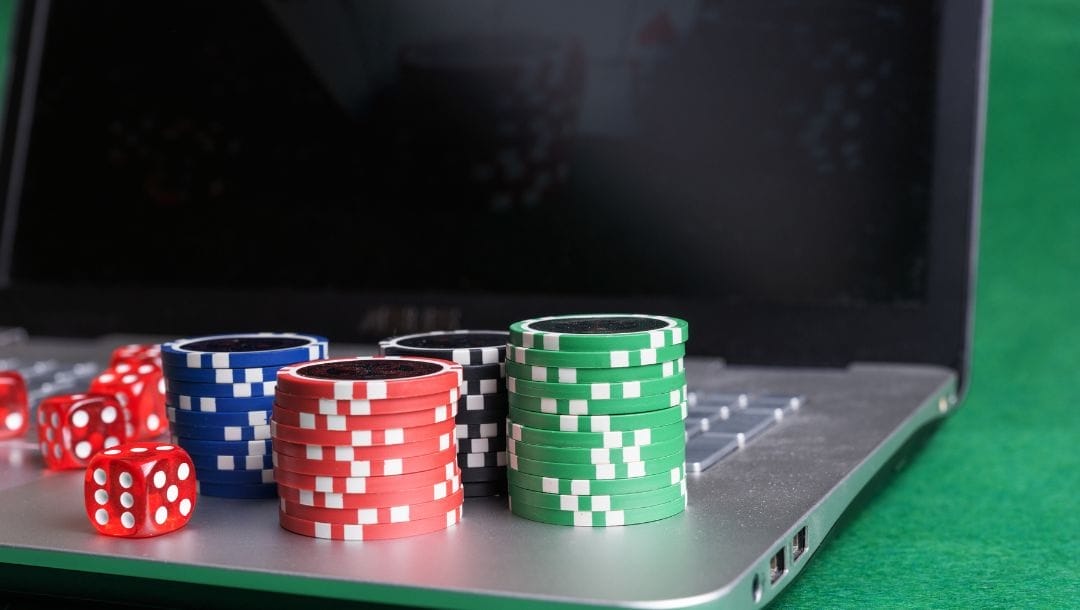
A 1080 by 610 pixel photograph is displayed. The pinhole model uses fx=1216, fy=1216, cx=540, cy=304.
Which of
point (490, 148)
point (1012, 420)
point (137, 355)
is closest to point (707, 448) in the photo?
point (137, 355)

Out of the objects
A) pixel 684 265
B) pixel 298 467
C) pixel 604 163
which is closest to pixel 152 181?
pixel 604 163

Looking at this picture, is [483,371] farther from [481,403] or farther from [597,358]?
[597,358]

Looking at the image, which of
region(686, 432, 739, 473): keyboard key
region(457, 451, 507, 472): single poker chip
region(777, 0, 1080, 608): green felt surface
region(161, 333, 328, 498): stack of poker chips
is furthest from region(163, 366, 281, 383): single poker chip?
region(777, 0, 1080, 608): green felt surface

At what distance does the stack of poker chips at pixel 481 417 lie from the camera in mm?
1188

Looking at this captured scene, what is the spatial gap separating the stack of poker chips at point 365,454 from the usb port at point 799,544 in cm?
31

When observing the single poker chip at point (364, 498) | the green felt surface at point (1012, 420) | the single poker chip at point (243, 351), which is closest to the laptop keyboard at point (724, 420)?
the green felt surface at point (1012, 420)

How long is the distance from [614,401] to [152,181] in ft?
4.74

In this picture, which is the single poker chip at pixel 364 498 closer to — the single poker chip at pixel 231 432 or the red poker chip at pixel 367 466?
the red poker chip at pixel 367 466

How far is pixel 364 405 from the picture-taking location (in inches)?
41.3

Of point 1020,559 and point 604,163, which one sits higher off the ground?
point 604,163

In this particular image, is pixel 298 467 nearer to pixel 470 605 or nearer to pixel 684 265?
pixel 470 605

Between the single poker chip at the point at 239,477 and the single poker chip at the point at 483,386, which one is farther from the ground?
the single poker chip at the point at 483,386

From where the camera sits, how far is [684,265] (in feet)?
6.39

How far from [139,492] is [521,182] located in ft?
3.52
